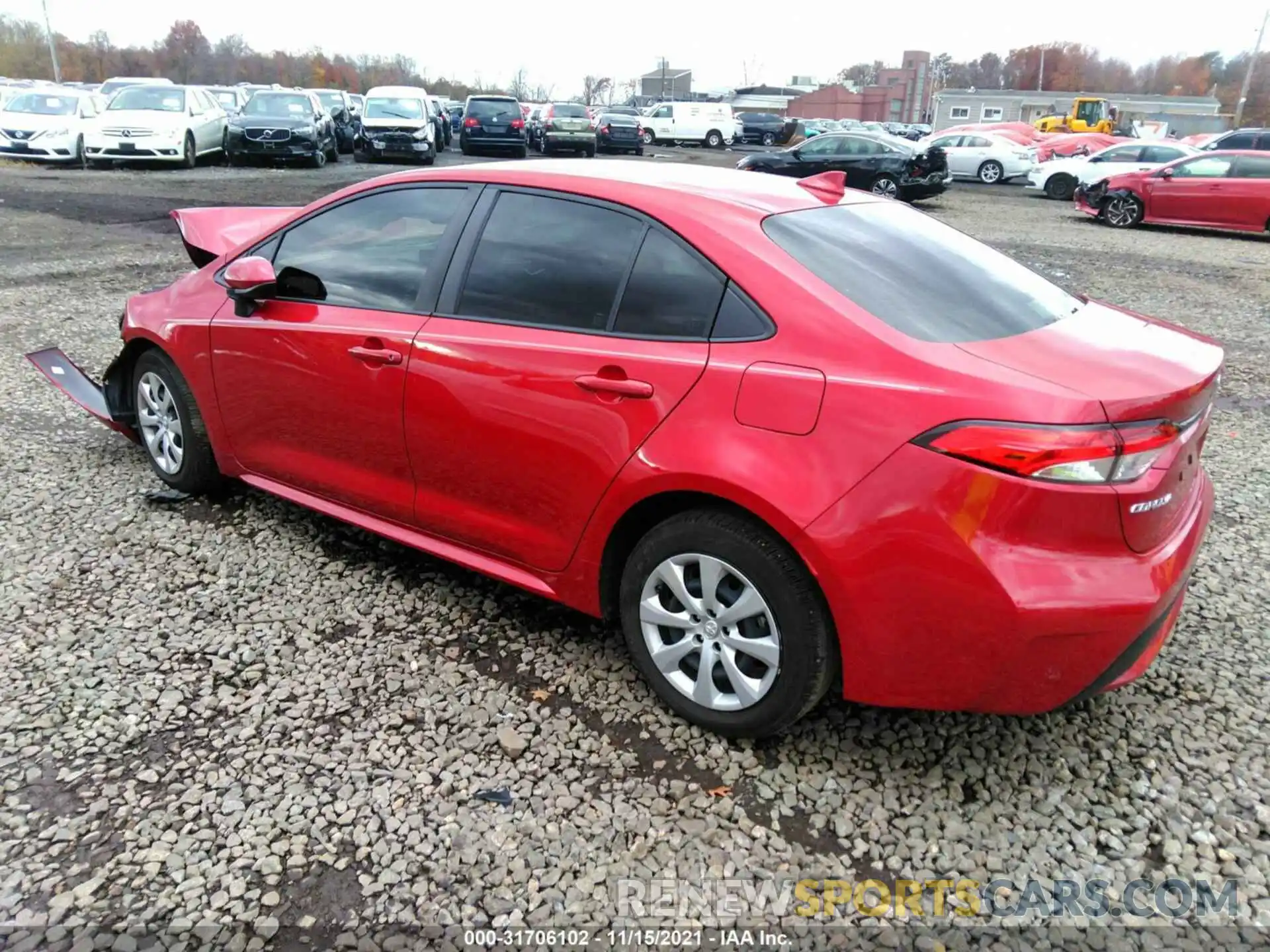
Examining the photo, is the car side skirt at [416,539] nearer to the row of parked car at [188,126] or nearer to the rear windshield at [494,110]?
the row of parked car at [188,126]

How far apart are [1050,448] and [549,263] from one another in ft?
5.44

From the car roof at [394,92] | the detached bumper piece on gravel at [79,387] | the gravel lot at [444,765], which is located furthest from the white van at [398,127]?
the gravel lot at [444,765]

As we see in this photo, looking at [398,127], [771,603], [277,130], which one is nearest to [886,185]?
[398,127]

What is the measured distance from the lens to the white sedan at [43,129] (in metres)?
18.1

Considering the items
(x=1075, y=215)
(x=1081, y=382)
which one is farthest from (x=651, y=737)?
(x=1075, y=215)

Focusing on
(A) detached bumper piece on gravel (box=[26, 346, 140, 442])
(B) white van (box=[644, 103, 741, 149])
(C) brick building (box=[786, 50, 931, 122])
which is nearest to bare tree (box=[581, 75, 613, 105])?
(C) brick building (box=[786, 50, 931, 122])

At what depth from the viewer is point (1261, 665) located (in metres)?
3.19

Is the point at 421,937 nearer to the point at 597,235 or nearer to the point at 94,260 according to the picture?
the point at 597,235

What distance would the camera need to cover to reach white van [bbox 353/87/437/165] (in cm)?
2200

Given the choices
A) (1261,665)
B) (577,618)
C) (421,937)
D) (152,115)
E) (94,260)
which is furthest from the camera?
(152,115)

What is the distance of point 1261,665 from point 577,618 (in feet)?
7.97

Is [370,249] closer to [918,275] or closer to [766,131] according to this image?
[918,275]

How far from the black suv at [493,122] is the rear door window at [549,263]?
25033 mm

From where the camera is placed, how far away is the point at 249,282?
Answer: 11.5ft
